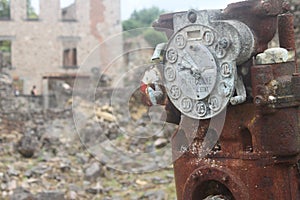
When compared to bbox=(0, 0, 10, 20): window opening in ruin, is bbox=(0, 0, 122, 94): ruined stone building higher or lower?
lower

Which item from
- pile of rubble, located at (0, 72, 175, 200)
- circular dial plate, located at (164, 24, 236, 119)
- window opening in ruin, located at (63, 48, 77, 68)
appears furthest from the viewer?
window opening in ruin, located at (63, 48, 77, 68)

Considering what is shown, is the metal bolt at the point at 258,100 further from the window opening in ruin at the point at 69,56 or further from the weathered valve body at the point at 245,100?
the window opening in ruin at the point at 69,56

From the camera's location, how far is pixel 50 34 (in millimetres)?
22391

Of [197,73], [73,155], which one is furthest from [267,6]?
[73,155]

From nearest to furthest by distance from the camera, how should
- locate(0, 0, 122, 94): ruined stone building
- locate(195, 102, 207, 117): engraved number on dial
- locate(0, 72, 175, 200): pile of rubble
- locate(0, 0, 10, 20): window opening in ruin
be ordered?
1. locate(195, 102, 207, 117): engraved number on dial
2. locate(0, 72, 175, 200): pile of rubble
3. locate(0, 0, 122, 94): ruined stone building
4. locate(0, 0, 10, 20): window opening in ruin

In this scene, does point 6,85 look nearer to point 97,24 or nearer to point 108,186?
point 108,186

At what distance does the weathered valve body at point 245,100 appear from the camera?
285 centimetres

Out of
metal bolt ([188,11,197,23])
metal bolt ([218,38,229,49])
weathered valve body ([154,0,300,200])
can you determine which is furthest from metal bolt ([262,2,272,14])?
metal bolt ([188,11,197,23])

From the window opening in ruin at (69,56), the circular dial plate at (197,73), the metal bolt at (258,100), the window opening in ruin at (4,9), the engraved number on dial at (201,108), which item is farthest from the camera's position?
the window opening in ruin at (4,9)

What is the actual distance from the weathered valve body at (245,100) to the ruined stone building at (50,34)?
62.0 feet

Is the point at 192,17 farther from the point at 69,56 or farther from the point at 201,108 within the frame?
the point at 69,56

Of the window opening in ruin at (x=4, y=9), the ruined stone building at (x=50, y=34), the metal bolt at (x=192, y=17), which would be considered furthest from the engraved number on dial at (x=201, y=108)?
the window opening in ruin at (x=4, y=9)

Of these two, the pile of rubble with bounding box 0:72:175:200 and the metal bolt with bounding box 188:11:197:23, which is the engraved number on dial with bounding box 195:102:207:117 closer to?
the metal bolt with bounding box 188:11:197:23

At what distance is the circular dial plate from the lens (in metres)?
2.90
